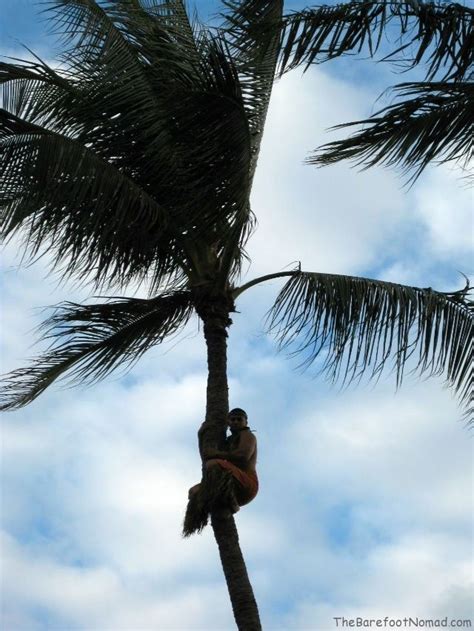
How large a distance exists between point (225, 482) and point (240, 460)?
1.00ft

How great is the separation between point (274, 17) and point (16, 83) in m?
4.13

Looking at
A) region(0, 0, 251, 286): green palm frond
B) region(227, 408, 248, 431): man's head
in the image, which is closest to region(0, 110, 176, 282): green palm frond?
region(0, 0, 251, 286): green palm frond

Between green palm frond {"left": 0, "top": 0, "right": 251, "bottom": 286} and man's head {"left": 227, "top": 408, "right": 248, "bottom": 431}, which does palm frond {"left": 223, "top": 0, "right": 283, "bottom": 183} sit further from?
man's head {"left": 227, "top": 408, "right": 248, "bottom": 431}

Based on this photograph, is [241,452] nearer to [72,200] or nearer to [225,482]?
[225,482]

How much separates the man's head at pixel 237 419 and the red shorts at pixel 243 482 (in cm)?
47

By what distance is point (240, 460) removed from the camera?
9367 millimetres

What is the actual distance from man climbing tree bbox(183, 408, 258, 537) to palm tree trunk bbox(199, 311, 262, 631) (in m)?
0.14

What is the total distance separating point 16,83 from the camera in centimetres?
1048

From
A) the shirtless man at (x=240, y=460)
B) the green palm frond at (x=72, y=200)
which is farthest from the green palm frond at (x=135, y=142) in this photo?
the shirtless man at (x=240, y=460)

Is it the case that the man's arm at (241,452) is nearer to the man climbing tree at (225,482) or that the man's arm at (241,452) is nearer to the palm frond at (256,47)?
the man climbing tree at (225,482)

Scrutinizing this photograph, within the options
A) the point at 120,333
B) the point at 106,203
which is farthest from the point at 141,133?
the point at 120,333

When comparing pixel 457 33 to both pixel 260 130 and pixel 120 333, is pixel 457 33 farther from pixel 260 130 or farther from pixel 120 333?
pixel 120 333

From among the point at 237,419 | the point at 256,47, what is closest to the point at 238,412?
the point at 237,419

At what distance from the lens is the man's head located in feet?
31.8
